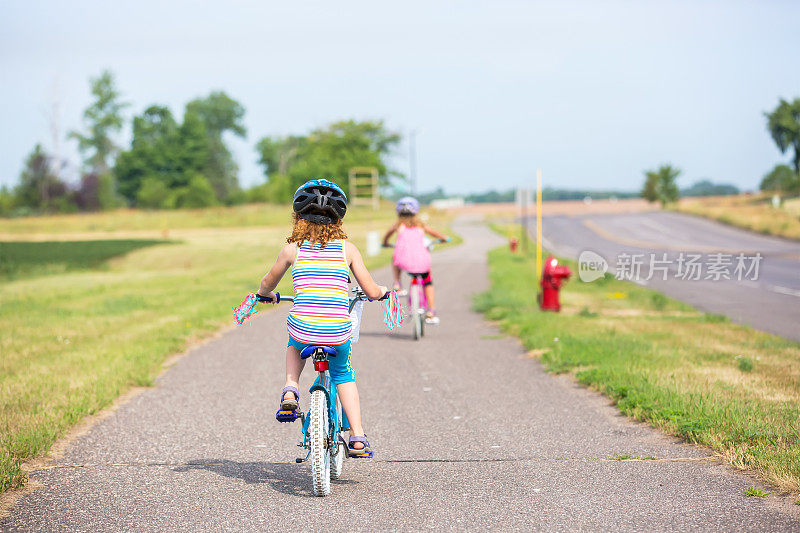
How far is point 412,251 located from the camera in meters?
12.7

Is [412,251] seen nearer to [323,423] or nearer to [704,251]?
[323,423]

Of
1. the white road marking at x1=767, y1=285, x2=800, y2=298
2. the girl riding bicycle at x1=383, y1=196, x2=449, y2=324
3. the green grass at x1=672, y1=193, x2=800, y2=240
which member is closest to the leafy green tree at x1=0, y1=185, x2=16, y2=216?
the green grass at x1=672, y1=193, x2=800, y2=240

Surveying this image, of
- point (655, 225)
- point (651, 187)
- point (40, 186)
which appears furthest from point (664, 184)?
point (40, 186)

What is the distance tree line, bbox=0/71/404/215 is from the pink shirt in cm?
7839

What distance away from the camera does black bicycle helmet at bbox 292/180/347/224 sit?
532cm

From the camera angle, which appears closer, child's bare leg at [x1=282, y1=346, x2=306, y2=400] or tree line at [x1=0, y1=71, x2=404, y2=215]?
child's bare leg at [x1=282, y1=346, x2=306, y2=400]

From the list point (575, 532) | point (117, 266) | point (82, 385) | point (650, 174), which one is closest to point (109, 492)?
point (575, 532)

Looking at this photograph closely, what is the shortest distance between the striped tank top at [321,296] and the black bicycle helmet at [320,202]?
17 centimetres

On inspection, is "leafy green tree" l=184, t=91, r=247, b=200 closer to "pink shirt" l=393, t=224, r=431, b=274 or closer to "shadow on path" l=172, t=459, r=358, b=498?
"pink shirt" l=393, t=224, r=431, b=274

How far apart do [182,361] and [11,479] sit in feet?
18.1

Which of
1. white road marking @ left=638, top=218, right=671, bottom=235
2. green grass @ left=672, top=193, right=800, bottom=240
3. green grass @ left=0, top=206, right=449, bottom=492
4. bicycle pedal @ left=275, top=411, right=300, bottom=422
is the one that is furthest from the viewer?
white road marking @ left=638, top=218, right=671, bottom=235

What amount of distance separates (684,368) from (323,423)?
558 centimetres

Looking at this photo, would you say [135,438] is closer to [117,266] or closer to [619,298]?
[619,298]

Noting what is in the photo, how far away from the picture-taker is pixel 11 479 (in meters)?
5.48
